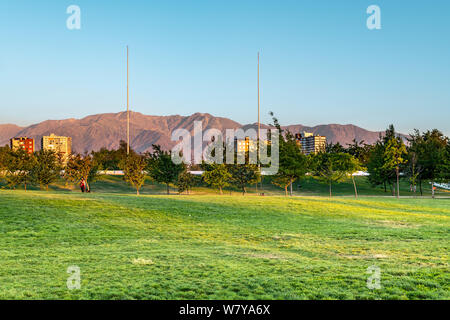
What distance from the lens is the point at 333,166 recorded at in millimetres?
56438

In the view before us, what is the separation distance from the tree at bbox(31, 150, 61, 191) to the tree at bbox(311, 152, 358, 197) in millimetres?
39823

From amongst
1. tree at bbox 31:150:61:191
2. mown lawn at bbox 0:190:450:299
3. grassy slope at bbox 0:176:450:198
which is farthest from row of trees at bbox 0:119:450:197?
mown lawn at bbox 0:190:450:299

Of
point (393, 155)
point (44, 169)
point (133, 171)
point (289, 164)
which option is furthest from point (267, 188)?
point (44, 169)

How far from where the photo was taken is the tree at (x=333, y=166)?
55031 millimetres

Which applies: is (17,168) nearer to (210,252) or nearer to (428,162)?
(210,252)

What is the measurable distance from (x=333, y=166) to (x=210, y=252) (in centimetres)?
4621

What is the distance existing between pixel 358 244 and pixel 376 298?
790cm

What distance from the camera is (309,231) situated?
19.2m

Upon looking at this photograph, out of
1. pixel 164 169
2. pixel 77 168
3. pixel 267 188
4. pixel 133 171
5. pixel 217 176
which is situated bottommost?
pixel 267 188

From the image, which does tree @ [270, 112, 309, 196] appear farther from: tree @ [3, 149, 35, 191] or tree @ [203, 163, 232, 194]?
tree @ [3, 149, 35, 191]

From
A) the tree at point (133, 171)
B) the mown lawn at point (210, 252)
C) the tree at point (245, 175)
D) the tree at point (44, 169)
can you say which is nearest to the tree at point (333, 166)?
the tree at point (245, 175)

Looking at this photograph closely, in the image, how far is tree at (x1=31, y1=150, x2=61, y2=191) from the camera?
5481cm
